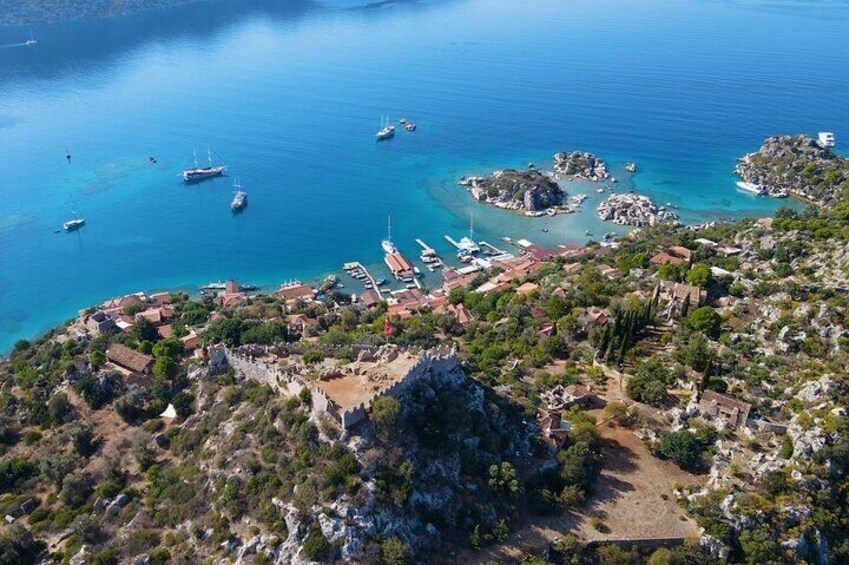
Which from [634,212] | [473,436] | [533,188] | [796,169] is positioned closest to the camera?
[473,436]

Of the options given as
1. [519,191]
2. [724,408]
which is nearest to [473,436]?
[724,408]

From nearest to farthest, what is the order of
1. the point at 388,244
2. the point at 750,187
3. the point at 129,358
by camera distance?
the point at 129,358 < the point at 388,244 < the point at 750,187

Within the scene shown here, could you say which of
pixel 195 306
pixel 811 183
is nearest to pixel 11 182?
pixel 195 306

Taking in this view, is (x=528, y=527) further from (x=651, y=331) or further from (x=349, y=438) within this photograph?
(x=651, y=331)

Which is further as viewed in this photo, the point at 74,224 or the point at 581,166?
the point at 581,166

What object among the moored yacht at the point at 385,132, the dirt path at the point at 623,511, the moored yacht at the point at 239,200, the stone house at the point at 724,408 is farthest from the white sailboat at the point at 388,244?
Result: the stone house at the point at 724,408

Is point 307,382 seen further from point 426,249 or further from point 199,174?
point 199,174
